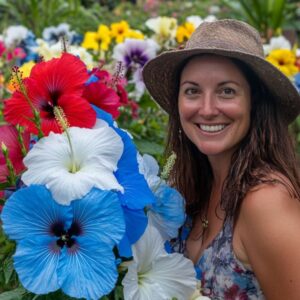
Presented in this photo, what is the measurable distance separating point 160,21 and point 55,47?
845mm

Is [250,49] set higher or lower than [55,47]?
higher

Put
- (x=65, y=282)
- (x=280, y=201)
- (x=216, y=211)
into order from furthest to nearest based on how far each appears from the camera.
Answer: (x=216, y=211) → (x=280, y=201) → (x=65, y=282)

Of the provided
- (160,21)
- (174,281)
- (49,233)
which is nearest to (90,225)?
(49,233)

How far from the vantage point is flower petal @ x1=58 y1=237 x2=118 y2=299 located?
1198 millimetres

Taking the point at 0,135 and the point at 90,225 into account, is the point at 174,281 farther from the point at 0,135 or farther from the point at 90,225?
the point at 0,135

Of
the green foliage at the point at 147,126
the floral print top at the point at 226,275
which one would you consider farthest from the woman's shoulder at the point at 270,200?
the green foliage at the point at 147,126

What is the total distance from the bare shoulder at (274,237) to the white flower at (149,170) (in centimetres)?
32

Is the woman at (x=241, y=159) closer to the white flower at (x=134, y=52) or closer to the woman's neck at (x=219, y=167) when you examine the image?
the woman's neck at (x=219, y=167)

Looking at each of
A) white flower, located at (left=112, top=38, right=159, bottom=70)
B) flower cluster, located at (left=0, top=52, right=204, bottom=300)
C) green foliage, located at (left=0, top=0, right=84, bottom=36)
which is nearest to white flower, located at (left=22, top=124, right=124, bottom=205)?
flower cluster, located at (left=0, top=52, right=204, bottom=300)

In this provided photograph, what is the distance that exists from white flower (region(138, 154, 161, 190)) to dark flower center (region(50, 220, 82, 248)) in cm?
25

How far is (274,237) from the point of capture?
5.64 ft

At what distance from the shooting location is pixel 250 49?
1.89m

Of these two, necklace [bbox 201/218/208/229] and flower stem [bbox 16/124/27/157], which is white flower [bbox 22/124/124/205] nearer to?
flower stem [bbox 16/124/27/157]

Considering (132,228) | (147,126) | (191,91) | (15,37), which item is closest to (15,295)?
(132,228)
